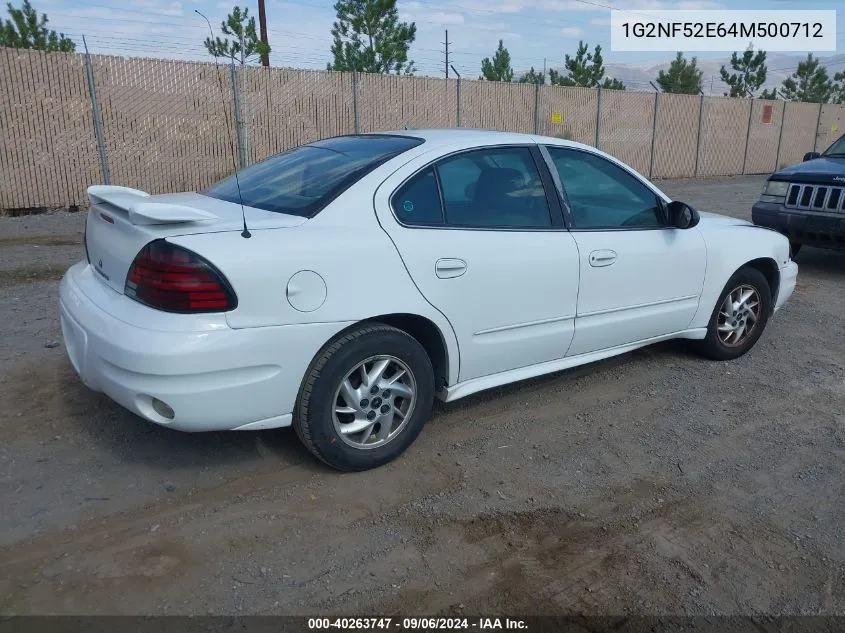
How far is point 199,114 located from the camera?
1287 centimetres

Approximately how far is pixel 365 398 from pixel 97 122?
415 inches

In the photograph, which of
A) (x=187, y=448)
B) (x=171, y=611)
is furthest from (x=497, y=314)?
(x=171, y=611)

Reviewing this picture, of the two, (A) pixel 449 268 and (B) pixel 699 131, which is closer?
(A) pixel 449 268

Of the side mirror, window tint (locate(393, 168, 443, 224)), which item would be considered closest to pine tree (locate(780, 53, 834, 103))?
the side mirror

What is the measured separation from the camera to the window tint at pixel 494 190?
3684 millimetres

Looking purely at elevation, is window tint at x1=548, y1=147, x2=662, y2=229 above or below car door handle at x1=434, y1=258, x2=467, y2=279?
above

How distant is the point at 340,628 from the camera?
2496 millimetres

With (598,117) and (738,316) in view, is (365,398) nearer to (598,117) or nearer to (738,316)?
(738,316)

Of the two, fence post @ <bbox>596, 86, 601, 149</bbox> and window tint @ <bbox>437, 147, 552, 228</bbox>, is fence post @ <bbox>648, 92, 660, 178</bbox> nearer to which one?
fence post @ <bbox>596, 86, 601, 149</bbox>

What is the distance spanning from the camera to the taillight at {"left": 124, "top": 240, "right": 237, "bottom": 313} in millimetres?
2906

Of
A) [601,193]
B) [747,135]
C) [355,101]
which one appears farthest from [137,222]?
[747,135]

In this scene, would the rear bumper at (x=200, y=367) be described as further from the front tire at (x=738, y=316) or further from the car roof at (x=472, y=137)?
the front tire at (x=738, y=316)

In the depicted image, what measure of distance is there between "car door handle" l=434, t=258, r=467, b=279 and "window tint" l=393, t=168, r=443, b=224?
0.71ft

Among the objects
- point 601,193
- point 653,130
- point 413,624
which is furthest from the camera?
point 653,130
